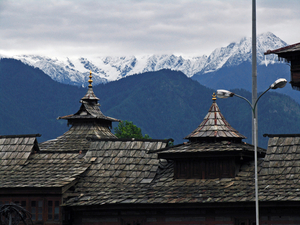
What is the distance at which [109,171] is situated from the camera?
3391cm

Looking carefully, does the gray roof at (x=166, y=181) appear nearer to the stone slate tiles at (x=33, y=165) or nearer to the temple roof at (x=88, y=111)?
the stone slate tiles at (x=33, y=165)

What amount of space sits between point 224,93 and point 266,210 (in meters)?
6.09

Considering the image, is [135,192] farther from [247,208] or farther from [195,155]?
[247,208]

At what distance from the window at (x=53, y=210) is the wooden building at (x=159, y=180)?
3cm

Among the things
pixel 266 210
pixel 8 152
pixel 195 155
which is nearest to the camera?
pixel 266 210

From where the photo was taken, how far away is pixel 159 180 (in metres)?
32.5

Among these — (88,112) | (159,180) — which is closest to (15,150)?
(159,180)

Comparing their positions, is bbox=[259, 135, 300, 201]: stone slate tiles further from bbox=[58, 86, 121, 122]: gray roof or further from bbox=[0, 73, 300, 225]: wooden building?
bbox=[58, 86, 121, 122]: gray roof

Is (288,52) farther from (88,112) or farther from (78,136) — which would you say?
(88,112)

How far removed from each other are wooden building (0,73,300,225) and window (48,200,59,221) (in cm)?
3

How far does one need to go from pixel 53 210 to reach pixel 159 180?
5.85m

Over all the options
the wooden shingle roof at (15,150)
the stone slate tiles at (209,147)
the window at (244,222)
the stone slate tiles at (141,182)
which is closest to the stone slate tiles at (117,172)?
the stone slate tiles at (141,182)

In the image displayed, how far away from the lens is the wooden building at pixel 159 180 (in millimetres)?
29000

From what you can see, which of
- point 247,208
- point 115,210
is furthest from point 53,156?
point 247,208
